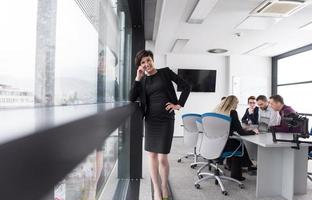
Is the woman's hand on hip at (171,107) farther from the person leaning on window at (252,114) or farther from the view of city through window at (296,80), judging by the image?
the view of city through window at (296,80)

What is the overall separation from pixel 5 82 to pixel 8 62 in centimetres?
4

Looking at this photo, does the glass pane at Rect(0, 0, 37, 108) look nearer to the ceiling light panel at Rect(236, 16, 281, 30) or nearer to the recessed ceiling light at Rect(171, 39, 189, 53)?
the ceiling light panel at Rect(236, 16, 281, 30)

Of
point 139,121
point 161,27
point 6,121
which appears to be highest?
point 161,27

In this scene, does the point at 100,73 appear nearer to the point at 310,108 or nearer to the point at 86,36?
the point at 86,36

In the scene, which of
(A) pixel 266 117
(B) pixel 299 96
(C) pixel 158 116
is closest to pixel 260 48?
(B) pixel 299 96

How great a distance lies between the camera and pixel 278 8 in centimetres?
405

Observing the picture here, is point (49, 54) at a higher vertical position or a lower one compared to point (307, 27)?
lower

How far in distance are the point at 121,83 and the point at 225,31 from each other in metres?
3.60

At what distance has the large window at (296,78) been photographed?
681 centimetres

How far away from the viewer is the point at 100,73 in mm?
1572

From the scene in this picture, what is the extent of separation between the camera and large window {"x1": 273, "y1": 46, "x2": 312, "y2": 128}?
6.81 m

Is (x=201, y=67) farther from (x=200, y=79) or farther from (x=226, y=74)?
(x=226, y=74)

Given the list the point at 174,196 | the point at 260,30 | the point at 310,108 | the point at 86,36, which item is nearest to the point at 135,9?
the point at 86,36

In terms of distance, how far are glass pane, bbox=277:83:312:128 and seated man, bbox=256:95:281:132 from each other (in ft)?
8.07
